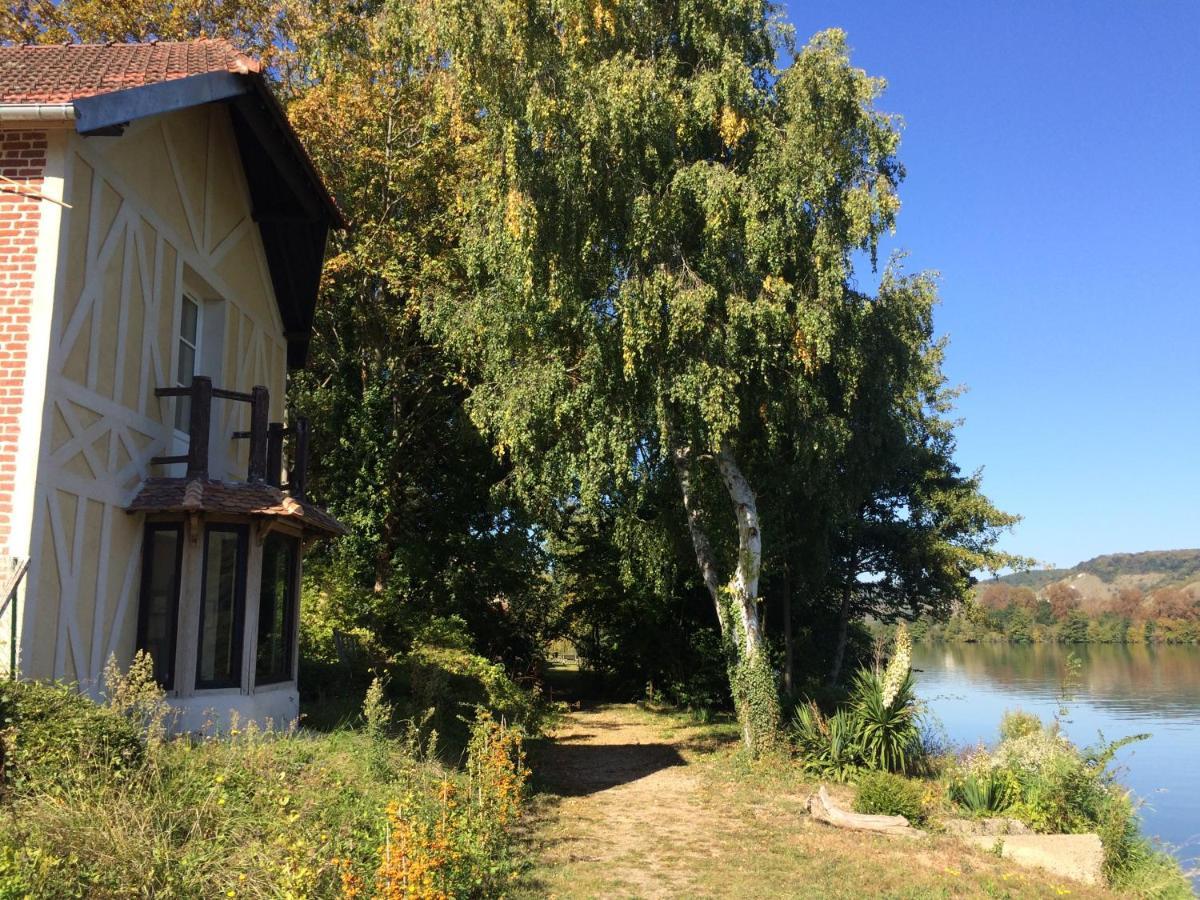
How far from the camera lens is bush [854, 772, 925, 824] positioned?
1098 cm

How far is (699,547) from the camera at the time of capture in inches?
677

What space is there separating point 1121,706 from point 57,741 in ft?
106

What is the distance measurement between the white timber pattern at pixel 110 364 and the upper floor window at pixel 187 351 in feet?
0.96

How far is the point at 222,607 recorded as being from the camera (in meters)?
10.4

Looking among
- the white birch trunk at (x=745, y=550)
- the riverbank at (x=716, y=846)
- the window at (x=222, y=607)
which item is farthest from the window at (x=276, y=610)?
the white birch trunk at (x=745, y=550)

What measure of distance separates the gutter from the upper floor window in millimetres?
3226

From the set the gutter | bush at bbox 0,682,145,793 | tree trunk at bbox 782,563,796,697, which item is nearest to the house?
the gutter

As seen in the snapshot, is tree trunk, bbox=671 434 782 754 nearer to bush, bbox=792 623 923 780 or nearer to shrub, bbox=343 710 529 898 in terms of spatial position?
bush, bbox=792 623 923 780

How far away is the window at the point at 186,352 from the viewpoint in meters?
10.7

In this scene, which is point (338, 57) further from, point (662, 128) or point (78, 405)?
point (78, 405)

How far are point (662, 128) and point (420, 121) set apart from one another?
26.1ft

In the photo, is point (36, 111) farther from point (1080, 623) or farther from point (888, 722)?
point (1080, 623)

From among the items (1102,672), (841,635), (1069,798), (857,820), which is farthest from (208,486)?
(1102,672)

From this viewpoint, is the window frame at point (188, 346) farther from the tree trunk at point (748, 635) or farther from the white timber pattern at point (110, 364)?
the tree trunk at point (748, 635)
